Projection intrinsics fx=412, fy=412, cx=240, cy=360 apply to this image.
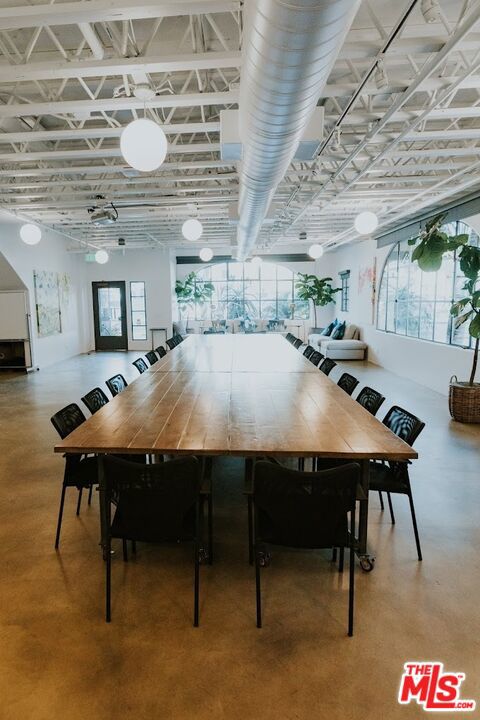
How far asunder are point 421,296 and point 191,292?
25.3ft

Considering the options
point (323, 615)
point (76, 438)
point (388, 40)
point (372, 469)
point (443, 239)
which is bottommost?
point (323, 615)

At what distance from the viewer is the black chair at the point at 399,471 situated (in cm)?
235

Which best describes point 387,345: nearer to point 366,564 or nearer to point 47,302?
point 366,564

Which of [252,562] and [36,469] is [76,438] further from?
[36,469]

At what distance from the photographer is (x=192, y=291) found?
43.6 ft

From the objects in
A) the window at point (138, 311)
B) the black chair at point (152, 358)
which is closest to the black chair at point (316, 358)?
the black chair at point (152, 358)

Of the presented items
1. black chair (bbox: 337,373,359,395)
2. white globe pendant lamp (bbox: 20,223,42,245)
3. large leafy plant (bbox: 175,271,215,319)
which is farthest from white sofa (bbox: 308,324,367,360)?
white globe pendant lamp (bbox: 20,223,42,245)

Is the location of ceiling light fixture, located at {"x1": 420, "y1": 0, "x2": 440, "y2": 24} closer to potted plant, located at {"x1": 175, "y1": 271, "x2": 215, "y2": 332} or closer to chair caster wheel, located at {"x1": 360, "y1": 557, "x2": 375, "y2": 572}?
chair caster wheel, located at {"x1": 360, "y1": 557, "x2": 375, "y2": 572}

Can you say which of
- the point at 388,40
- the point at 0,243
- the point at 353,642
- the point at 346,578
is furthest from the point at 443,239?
the point at 0,243

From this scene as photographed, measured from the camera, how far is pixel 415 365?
730 cm

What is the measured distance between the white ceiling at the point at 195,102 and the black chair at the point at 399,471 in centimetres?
209

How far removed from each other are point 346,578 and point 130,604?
1137 millimetres
